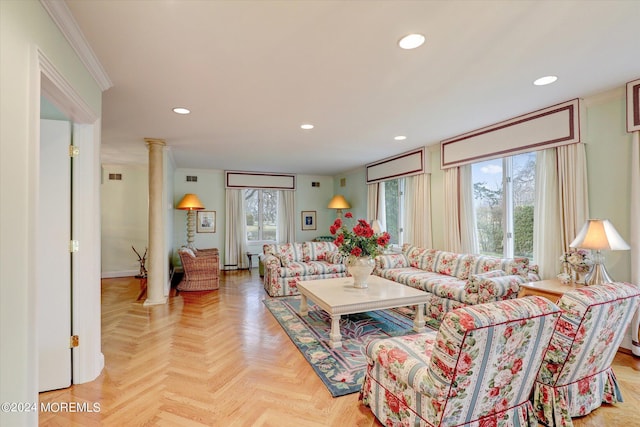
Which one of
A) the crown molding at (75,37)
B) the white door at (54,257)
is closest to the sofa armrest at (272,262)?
the white door at (54,257)

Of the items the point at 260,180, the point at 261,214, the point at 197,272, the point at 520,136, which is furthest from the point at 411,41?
the point at 261,214

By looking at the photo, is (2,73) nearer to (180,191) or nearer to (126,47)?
(126,47)

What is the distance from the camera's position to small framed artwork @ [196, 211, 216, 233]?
7.32 metres

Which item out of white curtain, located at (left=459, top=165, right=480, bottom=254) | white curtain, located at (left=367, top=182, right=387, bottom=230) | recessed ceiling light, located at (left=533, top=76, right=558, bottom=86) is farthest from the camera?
white curtain, located at (left=367, top=182, right=387, bottom=230)

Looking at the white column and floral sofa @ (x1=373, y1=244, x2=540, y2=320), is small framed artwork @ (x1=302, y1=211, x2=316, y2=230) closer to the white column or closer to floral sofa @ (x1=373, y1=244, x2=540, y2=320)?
floral sofa @ (x1=373, y1=244, x2=540, y2=320)

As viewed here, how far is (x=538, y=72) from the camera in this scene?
2.47 metres

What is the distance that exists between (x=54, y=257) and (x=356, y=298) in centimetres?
261

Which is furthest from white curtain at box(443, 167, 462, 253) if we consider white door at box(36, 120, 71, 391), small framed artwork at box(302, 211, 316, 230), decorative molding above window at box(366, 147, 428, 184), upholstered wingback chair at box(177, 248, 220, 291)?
white door at box(36, 120, 71, 391)

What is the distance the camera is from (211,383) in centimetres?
238

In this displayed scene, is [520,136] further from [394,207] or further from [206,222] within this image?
[206,222]

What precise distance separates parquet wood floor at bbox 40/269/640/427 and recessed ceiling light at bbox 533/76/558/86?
2.51m

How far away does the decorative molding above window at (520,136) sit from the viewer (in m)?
3.15

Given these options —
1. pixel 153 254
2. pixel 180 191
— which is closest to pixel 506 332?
pixel 153 254

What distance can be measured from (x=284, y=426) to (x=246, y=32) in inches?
97.5
